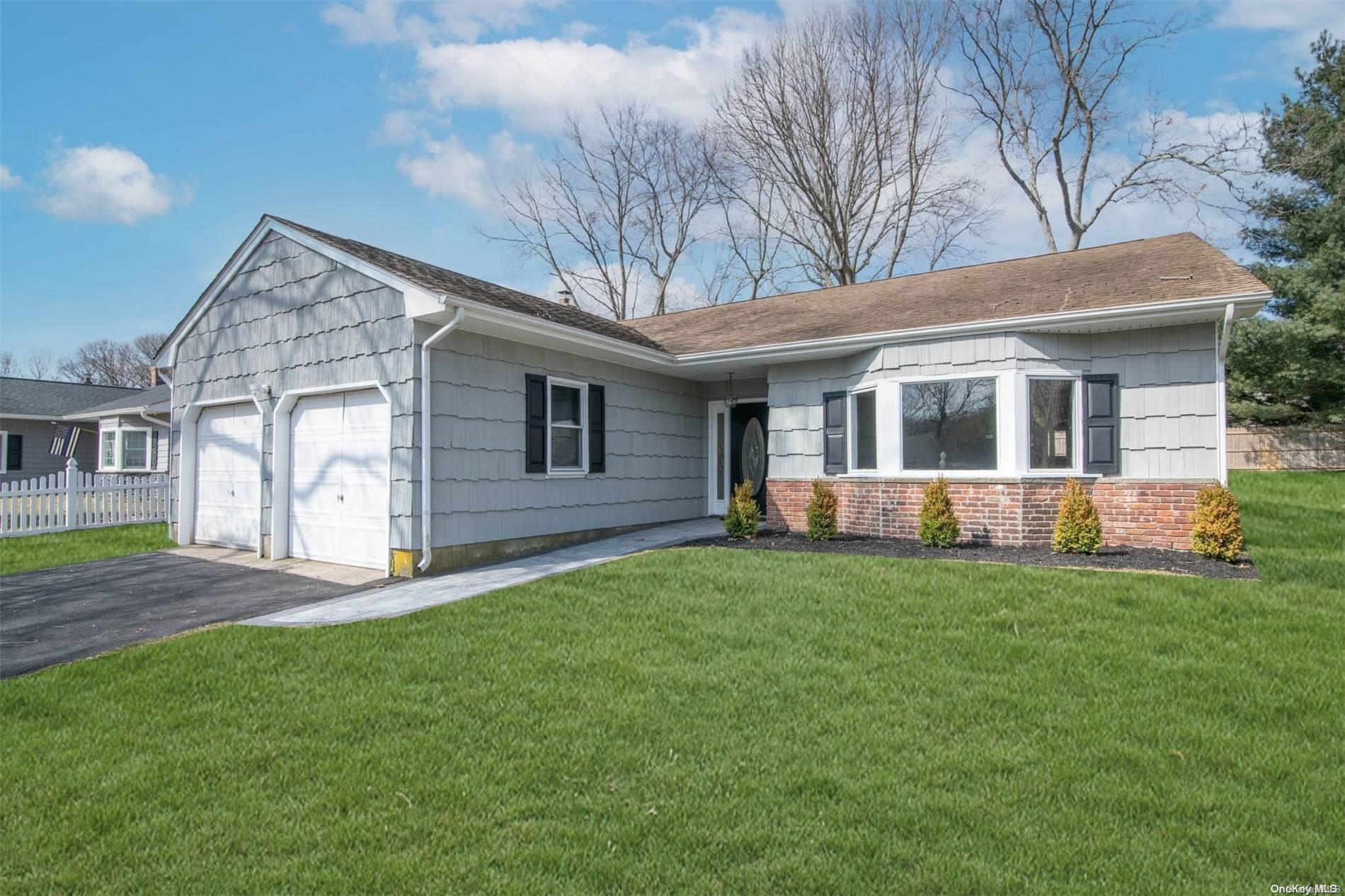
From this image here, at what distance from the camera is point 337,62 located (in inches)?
434

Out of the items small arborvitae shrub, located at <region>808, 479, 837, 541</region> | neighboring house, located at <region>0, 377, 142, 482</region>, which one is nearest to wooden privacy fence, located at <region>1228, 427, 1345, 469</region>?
small arborvitae shrub, located at <region>808, 479, 837, 541</region>

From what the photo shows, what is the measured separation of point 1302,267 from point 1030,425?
14.3 m

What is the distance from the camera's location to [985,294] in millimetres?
10758

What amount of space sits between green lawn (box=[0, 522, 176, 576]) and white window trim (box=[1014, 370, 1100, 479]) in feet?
40.5

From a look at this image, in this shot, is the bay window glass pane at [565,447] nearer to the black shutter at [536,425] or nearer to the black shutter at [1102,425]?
the black shutter at [536,425]

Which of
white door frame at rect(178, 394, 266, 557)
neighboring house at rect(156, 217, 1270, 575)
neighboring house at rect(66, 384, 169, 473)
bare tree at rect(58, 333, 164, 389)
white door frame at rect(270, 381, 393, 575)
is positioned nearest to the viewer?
neighboring house at rect(156, 217, 1270, 575)

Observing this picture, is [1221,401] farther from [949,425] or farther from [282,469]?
[282,469]

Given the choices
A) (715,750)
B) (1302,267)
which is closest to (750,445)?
(715,750)

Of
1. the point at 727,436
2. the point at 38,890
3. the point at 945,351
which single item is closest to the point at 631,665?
the point at 38,890

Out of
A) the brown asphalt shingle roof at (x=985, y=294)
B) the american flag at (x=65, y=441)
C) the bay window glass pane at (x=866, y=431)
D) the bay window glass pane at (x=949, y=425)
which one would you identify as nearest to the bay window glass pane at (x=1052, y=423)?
the bay window glass pane at (x=949, y=425)

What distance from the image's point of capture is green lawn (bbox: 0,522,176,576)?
10.5 meters

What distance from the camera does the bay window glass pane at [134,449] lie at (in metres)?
22.3

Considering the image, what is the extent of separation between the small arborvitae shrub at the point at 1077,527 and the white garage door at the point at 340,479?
7.74 metres

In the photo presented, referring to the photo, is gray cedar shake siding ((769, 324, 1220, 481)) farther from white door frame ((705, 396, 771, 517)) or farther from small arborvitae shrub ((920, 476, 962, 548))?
white door frame ((705, 396, 771, 517))
